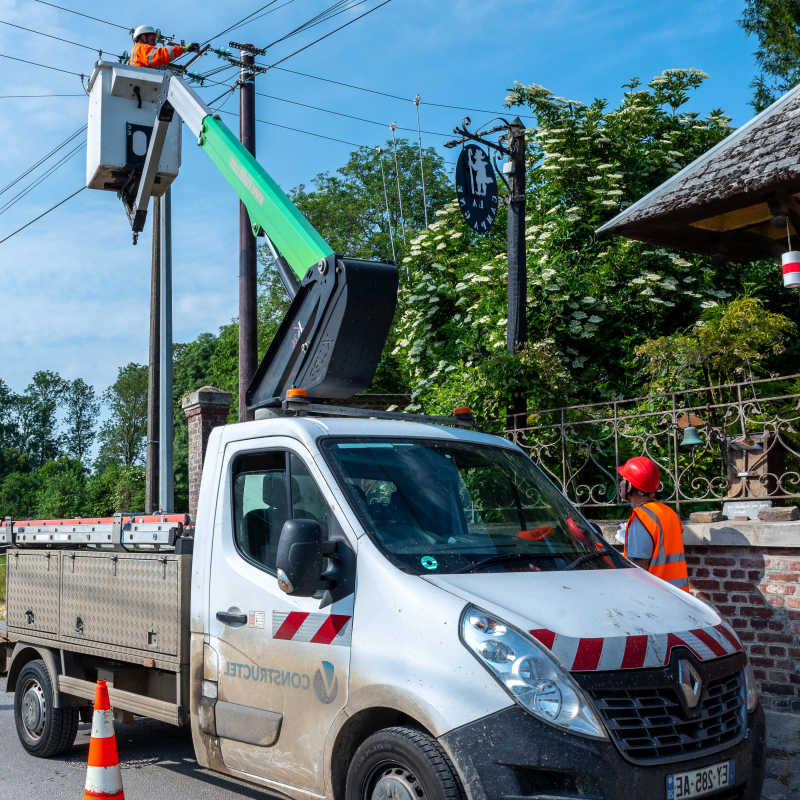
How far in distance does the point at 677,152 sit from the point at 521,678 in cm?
1396

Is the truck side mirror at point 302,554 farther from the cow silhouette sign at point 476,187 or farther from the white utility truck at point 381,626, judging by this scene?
the cow silhouette sign at point 476,187

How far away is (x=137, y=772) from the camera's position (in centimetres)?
580

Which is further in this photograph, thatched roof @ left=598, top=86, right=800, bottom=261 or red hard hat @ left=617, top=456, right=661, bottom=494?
thatched roof @ left=598, top=86, right=800, bottom=261

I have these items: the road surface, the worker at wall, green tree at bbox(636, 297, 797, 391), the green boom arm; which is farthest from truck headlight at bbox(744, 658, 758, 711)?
green tree at bbox(636, 297, 797, 391)

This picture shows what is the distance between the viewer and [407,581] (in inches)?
143

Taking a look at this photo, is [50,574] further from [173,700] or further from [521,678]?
[521,678]

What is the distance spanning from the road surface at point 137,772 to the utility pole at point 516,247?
574 centimetres

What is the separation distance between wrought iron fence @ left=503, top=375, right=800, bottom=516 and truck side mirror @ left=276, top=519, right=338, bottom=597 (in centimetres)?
405

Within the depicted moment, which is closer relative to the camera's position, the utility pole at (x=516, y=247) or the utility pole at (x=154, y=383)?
the utility pole at (x=516, y=247)

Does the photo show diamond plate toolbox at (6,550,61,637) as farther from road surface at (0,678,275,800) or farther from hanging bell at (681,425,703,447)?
hanging bell at (681,425,703,447)

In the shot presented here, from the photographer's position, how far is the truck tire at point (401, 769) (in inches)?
127

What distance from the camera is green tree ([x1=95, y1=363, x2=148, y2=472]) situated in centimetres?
8346

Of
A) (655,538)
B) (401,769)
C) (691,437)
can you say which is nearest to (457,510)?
(401,769)

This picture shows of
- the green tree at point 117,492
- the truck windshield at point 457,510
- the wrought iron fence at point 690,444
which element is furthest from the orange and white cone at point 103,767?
the green tree at point 117,492
